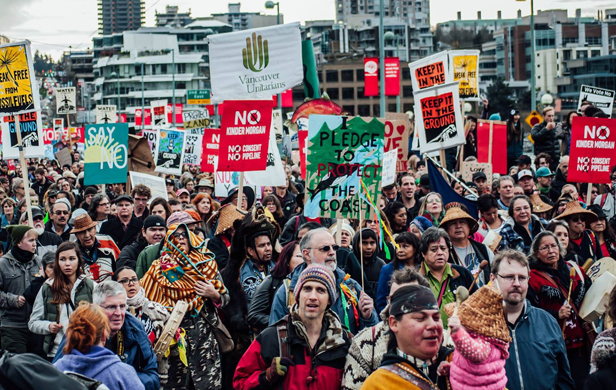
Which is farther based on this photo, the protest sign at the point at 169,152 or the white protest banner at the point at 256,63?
the protest sign at the point at 169,152

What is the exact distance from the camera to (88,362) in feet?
15.4

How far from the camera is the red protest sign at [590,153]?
1124cm

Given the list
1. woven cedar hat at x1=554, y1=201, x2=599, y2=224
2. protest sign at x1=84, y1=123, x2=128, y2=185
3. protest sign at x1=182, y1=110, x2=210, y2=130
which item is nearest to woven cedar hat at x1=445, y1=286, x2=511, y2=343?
woven cedar hat at x1=554, y1=201, x2=599, y2=224

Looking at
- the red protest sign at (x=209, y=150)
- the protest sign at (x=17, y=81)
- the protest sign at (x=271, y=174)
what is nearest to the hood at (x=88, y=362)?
→ the protest sign at (x=17, y=81)

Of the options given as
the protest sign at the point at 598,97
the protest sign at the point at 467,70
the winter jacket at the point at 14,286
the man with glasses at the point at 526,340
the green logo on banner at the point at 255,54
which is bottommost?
the winter jacket at the point at 14,286

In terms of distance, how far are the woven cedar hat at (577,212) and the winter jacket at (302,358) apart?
4.48m

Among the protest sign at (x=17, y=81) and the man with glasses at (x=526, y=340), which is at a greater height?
the protest sign at (x=17, y=81)

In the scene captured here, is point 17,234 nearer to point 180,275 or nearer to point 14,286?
point 14,286

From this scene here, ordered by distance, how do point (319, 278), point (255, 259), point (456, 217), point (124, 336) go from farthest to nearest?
point (456, 217)
point (255, 259)
point (124, 336)
point (319, 278)

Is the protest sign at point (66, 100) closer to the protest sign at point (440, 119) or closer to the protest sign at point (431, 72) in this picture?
the protest sign at point (431, 72)

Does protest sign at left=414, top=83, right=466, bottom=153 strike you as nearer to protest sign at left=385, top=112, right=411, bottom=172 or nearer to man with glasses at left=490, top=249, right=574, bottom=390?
protest sign at left=385, top=112, right=411, bottom=172

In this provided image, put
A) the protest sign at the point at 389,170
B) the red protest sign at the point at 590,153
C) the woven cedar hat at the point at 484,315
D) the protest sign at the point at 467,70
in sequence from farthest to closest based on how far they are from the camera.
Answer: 1. the protest sign at the point at 467,70
2. the protest sign at the point at 389,170
3. the red protest sign at the point at 590,153
4. the woven cedar hat at the point at 484,315

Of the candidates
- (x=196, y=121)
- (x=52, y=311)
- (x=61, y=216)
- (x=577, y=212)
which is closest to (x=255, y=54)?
(x=61, y=216)

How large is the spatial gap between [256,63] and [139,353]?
5.92m
